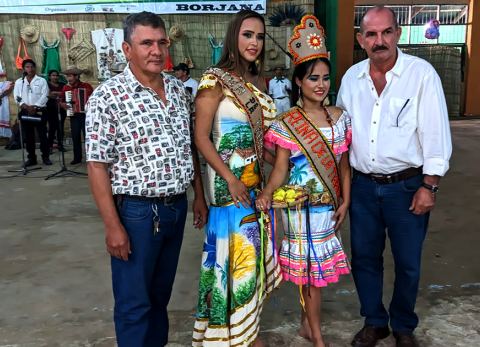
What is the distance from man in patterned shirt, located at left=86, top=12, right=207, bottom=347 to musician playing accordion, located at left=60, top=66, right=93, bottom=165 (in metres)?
6.29

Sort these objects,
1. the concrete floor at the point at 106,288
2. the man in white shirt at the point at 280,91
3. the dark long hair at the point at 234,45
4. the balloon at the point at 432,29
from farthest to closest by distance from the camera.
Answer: the balloon at the point at 432,29 < the man in white shirt at the point at 280,91 < the concrete floor at the point at 106,288 < the dark long hair at the point at 234,45

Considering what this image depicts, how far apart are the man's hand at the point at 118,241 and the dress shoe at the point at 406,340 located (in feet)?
5.01

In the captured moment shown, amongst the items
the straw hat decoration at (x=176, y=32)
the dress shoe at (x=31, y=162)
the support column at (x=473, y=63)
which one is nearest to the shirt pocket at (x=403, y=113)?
the dress shoe at (x=31, y=162)

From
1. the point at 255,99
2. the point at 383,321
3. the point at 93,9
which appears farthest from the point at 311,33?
the point at 93,9

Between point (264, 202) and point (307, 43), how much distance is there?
79 cm

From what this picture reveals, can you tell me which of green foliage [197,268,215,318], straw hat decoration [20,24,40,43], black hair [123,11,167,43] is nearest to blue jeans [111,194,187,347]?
green foliage [197,268,215,318]

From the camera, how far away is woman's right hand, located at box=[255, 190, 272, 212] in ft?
7.69

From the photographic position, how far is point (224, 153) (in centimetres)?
231

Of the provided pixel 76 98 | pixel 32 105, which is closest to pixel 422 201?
pixel 76 98

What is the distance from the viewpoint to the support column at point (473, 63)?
13.3m

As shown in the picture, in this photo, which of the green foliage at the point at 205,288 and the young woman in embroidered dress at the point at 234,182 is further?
the green foliage at the point at 205,288

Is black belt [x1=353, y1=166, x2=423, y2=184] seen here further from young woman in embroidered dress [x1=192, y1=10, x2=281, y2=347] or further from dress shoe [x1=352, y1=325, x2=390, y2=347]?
dress shoe [x1=352, y1=325, x2=390, y2=347]

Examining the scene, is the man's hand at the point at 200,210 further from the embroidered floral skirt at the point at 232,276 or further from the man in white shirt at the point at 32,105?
the man in white shirt at the point at 32,105

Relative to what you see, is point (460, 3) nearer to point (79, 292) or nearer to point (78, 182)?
point (78, 182)
